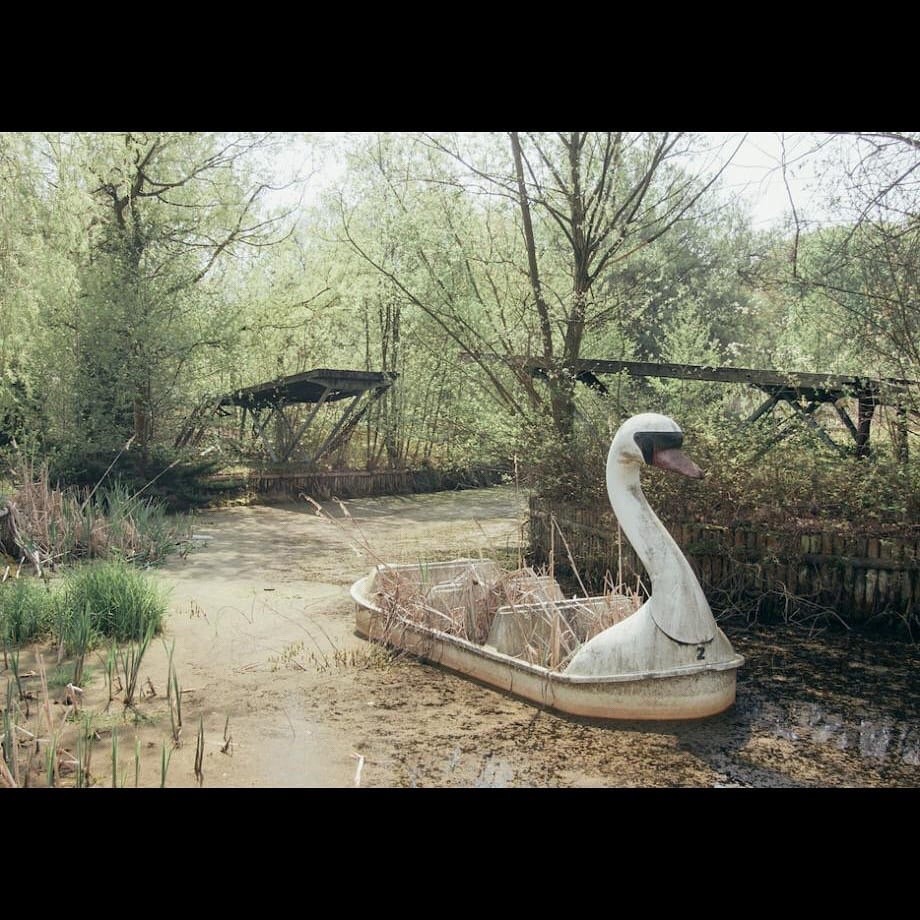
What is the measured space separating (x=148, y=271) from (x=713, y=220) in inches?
677

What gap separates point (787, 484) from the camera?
762 cm

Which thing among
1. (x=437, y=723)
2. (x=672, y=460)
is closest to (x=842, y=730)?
(x=672, y=460)

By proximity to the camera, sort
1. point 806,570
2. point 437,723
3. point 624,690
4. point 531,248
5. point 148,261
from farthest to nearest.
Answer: point 148,261 < point 531,248 < point 806,570 < point 437,723 < point 624,690

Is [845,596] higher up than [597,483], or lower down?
lower down

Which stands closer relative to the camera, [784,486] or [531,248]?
[784,486]

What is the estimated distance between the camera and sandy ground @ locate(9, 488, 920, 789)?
4.10 metres

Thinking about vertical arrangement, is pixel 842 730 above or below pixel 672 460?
below

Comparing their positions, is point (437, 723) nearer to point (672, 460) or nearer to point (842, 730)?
point (672, 460)

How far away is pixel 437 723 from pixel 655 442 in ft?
6.35

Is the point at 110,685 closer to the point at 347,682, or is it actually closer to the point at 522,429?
the point at 347,682

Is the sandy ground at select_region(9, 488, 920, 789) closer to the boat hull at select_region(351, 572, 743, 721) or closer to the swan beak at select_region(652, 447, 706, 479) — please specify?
the boat hull at select_region(351, 572, 743, 721)

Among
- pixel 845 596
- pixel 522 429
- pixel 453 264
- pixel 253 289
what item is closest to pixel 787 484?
pixel 845 596

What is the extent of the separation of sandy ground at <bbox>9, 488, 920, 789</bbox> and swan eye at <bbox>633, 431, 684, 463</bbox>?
1.46 m

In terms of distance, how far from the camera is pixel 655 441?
479 cm
